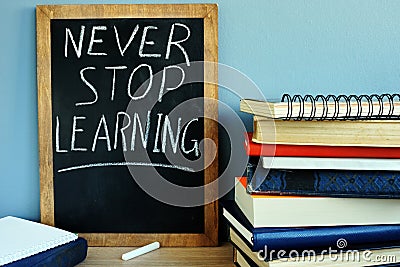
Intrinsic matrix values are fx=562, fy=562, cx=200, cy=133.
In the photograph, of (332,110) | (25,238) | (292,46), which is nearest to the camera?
(332,110)

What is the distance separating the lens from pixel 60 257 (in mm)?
808

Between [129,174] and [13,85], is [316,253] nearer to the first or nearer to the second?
[129,174]

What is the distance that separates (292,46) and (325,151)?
275 mm

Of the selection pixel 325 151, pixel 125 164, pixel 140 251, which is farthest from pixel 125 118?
pixel 325 151

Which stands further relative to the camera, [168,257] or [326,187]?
[168,257]

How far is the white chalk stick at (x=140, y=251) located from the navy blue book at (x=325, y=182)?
9.5 inches

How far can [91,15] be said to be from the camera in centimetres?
94

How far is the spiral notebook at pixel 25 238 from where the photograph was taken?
771 millimetres

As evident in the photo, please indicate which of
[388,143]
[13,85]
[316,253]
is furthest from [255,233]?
[13,85]

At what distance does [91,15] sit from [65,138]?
0.70 feet

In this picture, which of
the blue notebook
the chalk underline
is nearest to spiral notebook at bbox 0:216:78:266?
the blue notebook

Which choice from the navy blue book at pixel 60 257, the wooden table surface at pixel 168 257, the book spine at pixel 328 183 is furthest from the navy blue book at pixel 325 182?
the navy blue book at pixel 60 257

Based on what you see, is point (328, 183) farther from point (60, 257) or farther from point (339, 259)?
point (60, 257)

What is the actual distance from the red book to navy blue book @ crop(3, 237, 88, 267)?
1.03ft
